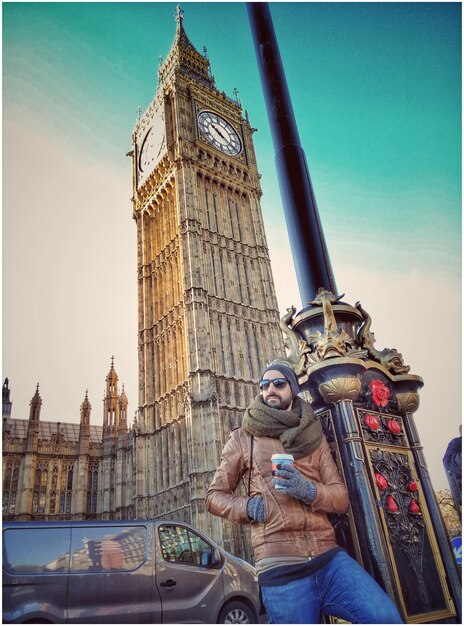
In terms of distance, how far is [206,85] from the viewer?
36.9 metres

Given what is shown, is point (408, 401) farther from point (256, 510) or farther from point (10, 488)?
point (10, 488)

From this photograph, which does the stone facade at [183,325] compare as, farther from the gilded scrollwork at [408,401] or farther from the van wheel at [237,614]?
the gilded scrollwork at [408,401]

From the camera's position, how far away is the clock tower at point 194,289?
24422 mm

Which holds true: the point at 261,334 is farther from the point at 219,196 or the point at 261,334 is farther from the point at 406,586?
the point at 406,586

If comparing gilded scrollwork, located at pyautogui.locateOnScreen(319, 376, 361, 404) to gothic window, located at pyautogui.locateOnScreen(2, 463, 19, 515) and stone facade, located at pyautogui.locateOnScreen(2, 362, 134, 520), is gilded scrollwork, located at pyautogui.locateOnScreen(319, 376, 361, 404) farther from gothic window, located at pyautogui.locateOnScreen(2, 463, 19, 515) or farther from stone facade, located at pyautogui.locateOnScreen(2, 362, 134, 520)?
gothic window, located at pyautogui.locateOnScreen(2, 463, 19, 515)

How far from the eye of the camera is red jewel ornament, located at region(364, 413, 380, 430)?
305 centimetres

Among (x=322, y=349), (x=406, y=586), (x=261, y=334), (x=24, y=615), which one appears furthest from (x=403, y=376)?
(x=261, y=334)

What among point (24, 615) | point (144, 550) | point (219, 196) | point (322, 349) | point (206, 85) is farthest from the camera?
point (206, 85)

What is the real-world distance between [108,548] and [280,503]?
3.29m

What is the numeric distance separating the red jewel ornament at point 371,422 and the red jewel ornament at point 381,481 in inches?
11.7

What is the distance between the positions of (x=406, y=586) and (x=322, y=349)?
1.43 m

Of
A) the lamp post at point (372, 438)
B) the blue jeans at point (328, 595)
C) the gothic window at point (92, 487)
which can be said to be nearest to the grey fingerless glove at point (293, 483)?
the blue jeans at point (328, 595)

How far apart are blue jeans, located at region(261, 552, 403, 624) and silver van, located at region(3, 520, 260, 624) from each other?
289 cm

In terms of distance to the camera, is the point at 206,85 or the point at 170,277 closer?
the point at 170,277
